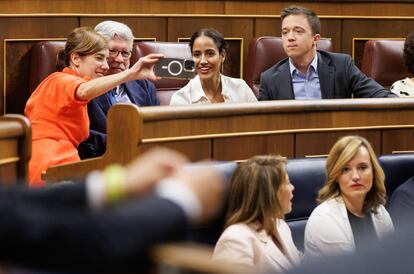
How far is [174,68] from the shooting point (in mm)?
1396

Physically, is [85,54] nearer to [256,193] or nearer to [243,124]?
[243,124]

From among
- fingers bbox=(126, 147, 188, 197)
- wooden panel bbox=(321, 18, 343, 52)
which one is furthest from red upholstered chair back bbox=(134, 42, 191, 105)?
fingers bbox=(126, 147, 188, 197)

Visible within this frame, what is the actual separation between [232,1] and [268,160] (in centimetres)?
101

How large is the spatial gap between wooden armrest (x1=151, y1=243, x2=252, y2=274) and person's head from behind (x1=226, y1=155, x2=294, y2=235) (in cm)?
72

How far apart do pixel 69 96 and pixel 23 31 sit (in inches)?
18.1

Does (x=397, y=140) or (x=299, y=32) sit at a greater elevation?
(x=299, y=32)

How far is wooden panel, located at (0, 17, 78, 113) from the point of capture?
1758mm

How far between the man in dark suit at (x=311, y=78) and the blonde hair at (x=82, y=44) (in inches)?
13.0

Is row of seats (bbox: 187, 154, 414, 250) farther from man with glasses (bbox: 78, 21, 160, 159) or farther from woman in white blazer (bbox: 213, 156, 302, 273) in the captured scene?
man with glasses (bbox: 78, 21, 160, 159)

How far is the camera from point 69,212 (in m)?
0.40

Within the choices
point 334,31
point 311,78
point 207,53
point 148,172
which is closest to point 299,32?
point 311,78

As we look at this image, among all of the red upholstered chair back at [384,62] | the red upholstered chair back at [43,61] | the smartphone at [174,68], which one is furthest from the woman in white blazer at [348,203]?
the red upholstered chair back at [384,62]

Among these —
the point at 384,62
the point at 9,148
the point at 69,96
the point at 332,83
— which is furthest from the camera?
the point at 384,62

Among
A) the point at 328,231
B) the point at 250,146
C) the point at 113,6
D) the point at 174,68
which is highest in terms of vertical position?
the point at 113,6
